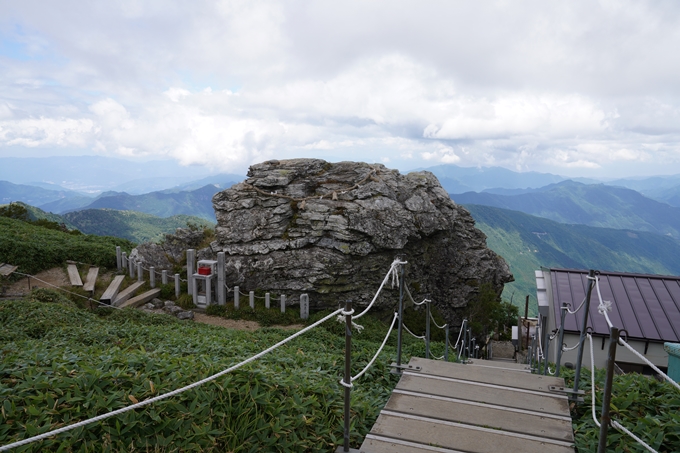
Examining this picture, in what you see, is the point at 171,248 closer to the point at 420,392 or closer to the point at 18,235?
the point at 18,235

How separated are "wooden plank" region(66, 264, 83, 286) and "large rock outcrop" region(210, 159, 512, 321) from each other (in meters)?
4.92

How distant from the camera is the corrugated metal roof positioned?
39.7 feet

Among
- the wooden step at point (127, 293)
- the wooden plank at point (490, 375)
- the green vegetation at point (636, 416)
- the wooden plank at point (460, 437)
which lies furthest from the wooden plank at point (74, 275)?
the green vegetation at point (636, 416)

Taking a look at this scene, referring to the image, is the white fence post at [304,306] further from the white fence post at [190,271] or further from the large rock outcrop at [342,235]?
the white fence post at [190,271]

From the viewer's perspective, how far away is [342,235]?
682 inches

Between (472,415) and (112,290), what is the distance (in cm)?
1546

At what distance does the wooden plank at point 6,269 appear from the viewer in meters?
16.0

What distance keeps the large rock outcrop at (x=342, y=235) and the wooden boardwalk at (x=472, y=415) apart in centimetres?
1122

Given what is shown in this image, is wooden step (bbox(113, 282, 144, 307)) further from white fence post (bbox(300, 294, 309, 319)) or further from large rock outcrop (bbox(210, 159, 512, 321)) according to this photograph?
white fence post (bbox(300, 294, 309, 319))

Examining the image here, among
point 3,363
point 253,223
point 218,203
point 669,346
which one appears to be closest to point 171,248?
point 218,203

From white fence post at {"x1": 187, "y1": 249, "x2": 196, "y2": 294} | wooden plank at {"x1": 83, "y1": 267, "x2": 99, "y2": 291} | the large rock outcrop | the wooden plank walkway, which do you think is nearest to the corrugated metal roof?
the large rock outcrop

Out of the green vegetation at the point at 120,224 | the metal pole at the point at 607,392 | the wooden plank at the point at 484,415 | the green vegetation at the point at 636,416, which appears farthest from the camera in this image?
the green vegetation at the point at 120,224

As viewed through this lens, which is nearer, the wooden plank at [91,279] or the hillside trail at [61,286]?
the hillside trail at [61,286]

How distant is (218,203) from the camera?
19.2 metres
